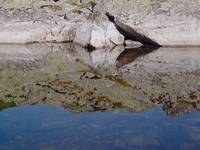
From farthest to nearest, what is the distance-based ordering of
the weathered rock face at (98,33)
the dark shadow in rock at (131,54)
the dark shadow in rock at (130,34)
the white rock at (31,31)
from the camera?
the white rock at (31,31)
the weathered rock face at (98,33)
the dark shadow in rock at (130,34)
the dark shadow in rock at (131,54)

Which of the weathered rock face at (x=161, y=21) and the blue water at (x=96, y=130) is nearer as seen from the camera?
the blue water at (x=96, y=130)

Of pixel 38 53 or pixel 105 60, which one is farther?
pixel 38 53

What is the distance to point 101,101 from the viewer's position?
12164 millimetres

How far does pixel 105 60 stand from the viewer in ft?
61.8

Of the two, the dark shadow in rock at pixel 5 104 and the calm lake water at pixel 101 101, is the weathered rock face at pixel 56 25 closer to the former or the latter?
the calm lake water at pixel 101 101

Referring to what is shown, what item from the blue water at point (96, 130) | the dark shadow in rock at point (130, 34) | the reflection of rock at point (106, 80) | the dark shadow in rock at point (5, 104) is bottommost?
the blue water at point (96, 130)

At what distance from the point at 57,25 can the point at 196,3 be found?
738 cm

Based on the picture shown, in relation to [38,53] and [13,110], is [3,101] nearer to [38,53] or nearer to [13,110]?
[13,110]

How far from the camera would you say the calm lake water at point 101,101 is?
9018 millimetres

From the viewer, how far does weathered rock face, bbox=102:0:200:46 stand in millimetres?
21297

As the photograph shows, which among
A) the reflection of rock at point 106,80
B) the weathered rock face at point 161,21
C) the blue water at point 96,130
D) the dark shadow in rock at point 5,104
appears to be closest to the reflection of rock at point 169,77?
the reflection of rock at point 106,80

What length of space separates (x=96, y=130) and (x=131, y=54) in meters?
10.8

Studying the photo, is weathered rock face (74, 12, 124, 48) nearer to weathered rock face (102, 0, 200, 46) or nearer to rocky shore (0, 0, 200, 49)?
rocky shore (0, 0, 200, 49)

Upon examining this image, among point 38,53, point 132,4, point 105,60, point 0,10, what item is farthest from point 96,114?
point 0,10
